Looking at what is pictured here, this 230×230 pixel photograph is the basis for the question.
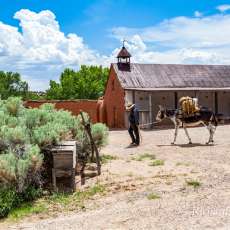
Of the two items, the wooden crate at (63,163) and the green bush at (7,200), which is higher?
the wooden crate at (63,163)

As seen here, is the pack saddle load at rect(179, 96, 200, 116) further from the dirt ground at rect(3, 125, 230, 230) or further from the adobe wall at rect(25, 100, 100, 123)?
the adobe wall at rect(25, 100, 100, 123)

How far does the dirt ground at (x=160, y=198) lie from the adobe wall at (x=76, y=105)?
16887 millimetres

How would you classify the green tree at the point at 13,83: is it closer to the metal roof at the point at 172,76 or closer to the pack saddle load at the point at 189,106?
the metal roof at the point at 172,76

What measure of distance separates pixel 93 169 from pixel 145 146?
5.40m

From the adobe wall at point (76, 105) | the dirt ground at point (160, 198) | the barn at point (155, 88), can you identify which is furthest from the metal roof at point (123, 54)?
the dirt ground at point (160, 198)

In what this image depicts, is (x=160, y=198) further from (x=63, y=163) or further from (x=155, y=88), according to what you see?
(x=155, y=88)

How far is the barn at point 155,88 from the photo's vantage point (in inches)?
1222

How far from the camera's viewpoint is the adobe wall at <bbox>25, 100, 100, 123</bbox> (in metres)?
30.7

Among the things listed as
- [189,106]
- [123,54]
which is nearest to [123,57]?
[123,54]

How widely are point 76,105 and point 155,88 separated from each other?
5624mm

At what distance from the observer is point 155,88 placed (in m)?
31.0

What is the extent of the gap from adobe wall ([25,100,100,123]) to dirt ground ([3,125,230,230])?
1689 centimetres

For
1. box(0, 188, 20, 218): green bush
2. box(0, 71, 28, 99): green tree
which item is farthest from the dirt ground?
box(0, 71, 28, 99): green tree

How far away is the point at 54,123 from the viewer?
1209 centimetres
